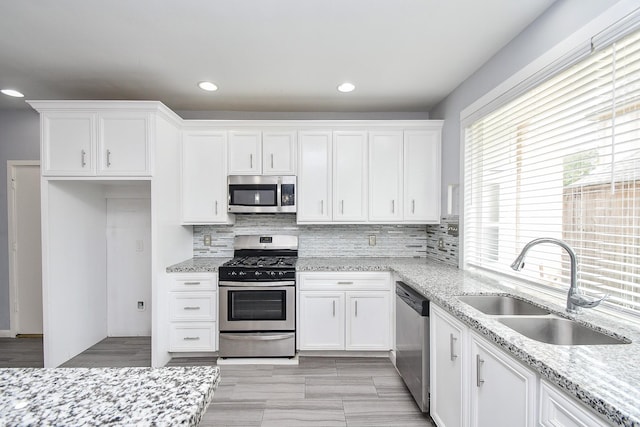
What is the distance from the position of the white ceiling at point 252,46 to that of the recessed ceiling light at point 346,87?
7 centimetres

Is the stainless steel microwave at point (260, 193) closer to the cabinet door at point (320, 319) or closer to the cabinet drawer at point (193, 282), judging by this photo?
the cabinet drawer at point (193, 282)

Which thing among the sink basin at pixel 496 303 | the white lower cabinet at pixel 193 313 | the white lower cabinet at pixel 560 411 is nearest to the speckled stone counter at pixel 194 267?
the white lower cabinet at pixel 193 313

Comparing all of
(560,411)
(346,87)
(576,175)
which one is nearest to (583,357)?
(560,411)

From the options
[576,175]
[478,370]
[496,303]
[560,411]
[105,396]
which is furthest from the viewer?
[496,303]

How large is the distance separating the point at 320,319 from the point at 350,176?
1486 mm

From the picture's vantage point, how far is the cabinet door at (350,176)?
10.6 feet

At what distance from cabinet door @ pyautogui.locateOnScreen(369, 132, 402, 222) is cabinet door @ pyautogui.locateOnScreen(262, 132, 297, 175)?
2.75ft

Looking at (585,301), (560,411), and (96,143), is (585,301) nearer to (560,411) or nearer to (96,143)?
(560,411)

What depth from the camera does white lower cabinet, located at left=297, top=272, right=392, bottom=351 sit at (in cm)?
294

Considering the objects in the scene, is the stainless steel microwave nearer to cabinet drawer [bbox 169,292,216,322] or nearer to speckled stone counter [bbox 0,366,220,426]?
cabinet drawer [bbox 169,292,216,322]

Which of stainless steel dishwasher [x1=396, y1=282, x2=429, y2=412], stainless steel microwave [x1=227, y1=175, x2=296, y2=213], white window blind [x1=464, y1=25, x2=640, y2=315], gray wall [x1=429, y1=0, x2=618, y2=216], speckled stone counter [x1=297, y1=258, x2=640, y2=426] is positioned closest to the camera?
speckled stone counter [x1=297, y1=258, x2=640, y2=426]

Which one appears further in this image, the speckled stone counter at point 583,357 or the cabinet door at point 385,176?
the cabinet door at point 385,176

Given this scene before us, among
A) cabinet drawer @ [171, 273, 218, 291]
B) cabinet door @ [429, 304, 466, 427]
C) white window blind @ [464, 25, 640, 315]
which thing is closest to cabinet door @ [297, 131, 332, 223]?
cabinet drawer @ [171, 273, 218, 291]

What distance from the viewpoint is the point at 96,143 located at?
264 cm
